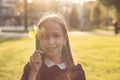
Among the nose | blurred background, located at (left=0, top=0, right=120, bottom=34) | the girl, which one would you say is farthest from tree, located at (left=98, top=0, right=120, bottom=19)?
the nose

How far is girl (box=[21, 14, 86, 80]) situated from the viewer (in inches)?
162

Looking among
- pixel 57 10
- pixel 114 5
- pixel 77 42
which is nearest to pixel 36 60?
pixel 77 42

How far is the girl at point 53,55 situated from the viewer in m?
4.11

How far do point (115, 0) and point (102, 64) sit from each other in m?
27.7

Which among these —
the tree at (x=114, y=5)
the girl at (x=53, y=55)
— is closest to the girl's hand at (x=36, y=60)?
the girl at (x=53, y=55)

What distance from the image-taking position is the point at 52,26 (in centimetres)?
420

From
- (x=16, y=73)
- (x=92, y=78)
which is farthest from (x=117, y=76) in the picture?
(x=16, y=73)

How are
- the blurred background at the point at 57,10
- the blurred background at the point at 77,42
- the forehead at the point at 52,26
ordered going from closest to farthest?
the forehead at the point at 52,26 < the blurred background at the point at 77,42 < the blurred background at the point at 57,10

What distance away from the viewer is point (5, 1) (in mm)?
120250

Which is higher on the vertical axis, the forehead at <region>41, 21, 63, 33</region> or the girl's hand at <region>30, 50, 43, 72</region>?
the forehead at <region>41, 21, 63, 33</region>

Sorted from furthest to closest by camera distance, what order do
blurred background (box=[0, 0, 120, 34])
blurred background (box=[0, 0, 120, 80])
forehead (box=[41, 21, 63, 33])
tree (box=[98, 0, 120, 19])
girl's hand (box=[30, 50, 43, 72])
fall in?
blurred background (box=[0, 0, 120, 34]) < tree (box=[98, 0, 120, 19]) < blurred background (box=[0, 0, 120, 80]) < forehead (box=[41, 21, 63, 33]) < girl's hand (box=[30, 50, 43, 72])

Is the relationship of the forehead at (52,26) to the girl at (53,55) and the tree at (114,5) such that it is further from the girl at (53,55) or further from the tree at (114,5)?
the tree at (114,5)

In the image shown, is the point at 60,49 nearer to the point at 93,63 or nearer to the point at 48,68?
the point at 48,68

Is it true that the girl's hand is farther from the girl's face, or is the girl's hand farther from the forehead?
the forehead
